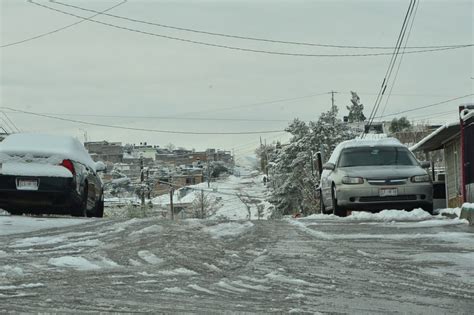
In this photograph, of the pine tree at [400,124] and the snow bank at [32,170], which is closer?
the snow bank at [32,170]

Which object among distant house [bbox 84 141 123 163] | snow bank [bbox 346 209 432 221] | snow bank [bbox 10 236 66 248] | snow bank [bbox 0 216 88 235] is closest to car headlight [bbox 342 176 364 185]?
snow bank [bbox 346 209 432 221]

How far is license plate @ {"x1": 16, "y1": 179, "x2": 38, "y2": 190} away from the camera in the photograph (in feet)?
39.8

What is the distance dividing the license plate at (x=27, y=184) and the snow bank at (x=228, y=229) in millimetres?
3867

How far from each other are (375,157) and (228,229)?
5204mm

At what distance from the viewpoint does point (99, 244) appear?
7766 mm

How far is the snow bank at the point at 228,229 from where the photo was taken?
29.3 feet

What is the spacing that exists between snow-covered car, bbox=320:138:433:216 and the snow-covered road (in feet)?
9.19

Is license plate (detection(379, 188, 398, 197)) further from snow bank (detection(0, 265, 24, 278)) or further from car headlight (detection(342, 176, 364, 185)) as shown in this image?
snow bank (detection(0, 265, 24, 278))

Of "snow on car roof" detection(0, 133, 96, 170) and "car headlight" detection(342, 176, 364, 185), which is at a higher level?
"snow on car roof" detection(0, 133, 96, 170)

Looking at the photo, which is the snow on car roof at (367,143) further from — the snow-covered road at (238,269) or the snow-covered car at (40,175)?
the snow-covered car at (40,175)

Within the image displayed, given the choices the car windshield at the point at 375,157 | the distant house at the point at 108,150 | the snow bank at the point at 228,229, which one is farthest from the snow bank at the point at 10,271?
the distant house at the point at 108,150

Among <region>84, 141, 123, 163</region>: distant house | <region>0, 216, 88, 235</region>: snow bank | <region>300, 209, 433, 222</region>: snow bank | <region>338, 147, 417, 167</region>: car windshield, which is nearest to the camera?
<region>0, 216, 88, 235</region>: snow bank

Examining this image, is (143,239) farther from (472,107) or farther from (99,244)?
(472,107)

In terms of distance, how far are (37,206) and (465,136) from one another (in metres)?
7.97
